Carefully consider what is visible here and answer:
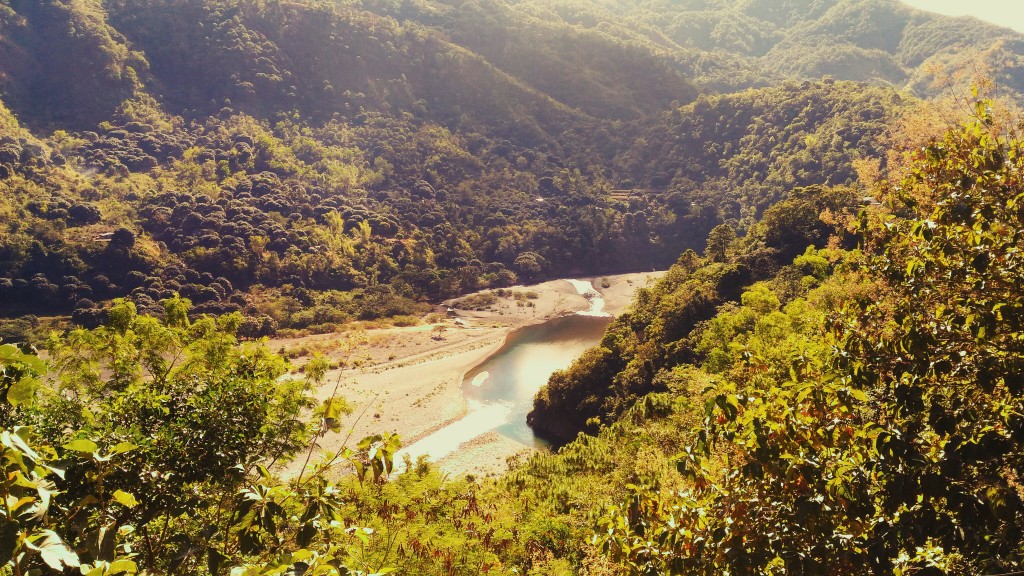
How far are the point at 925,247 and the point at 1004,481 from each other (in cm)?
144

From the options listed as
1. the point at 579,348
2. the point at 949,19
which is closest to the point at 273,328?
the point at 579,348

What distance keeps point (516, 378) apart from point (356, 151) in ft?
273

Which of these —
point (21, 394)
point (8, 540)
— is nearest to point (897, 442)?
point (8, 540)

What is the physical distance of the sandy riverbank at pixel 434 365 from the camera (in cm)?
3284

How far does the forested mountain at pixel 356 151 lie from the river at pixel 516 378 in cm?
2112

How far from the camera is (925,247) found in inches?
138

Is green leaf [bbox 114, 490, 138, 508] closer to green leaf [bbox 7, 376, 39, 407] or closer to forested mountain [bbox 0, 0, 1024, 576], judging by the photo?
forested mountain [bbox 0, 0, 1024, 576]

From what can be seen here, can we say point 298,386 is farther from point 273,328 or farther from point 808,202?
point 273,328

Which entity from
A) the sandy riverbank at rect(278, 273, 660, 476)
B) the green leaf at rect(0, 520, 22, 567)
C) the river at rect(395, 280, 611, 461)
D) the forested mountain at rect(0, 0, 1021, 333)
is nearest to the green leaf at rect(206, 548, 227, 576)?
the green leaf at rect(0, 520, 22, 567)

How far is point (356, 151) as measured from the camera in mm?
113688

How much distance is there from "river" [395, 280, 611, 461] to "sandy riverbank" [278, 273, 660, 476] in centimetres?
87

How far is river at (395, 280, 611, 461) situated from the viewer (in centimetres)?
3475

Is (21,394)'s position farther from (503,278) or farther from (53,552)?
(503,278)

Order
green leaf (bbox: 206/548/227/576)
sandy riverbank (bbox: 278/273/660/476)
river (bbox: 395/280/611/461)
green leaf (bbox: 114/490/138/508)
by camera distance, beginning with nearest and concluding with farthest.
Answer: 1. green leaf (bbox: 114/490/138/508)
2. green leaf (bbox: 206/548/227/576)
3. sandy riverbank (bbox: 278/273/660/476)
4. river (bbox: 395/280/611/461)
